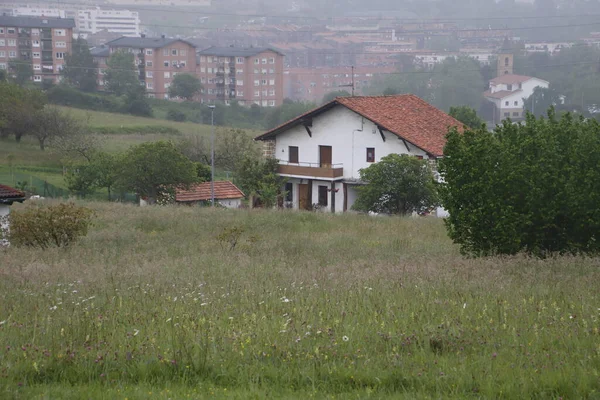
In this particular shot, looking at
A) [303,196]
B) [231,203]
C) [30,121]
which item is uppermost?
[30,121]

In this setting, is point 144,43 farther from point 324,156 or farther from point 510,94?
point 324,156

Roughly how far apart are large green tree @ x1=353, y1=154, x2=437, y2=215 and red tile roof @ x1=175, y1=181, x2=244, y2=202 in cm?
1026

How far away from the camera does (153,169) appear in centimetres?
3847

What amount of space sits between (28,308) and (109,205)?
23.4 meters

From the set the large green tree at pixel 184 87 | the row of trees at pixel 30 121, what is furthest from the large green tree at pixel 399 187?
the large green tree at pixel 184 87

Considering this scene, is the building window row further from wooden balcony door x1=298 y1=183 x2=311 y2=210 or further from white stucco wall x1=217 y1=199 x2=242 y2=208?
white stucco wall x1=217 y1=199 x2=242 y2=208

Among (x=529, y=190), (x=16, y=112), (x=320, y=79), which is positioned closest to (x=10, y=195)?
(x=529, y=190)

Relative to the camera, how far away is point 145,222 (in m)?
24.9

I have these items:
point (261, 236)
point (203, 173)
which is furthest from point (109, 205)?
point (203, 173)

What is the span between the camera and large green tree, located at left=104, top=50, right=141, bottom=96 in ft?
342

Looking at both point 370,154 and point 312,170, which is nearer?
point 370,154

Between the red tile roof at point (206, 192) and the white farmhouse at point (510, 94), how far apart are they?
60.0m

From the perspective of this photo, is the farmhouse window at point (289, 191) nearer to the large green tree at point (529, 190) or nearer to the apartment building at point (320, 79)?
the large green tree at point (529, 190)

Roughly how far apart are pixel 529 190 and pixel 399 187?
2037 centimetres
